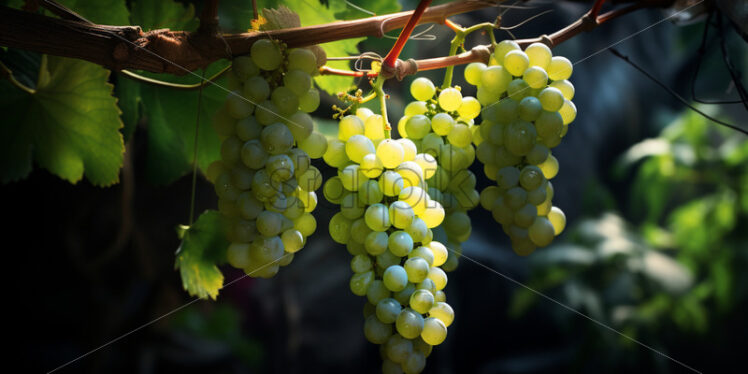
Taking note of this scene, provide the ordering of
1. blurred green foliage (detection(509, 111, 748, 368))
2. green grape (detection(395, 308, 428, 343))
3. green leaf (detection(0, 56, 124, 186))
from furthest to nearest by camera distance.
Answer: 1. blurred green foliage (detection(509, 111, 748, 368))
2. green leaf (detection(0, 56, 124, 186))
3. green grape (detection(395, 308, 428, 343))

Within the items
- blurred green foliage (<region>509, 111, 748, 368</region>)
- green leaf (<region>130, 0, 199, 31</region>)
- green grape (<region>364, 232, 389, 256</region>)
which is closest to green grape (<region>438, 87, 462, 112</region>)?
green grape (<region>364, 232, 389, 256</region>)

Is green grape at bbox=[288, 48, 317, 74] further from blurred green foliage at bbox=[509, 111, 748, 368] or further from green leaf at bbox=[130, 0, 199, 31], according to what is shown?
blurred green foliage at bbox=[509, 111, 748, 368]

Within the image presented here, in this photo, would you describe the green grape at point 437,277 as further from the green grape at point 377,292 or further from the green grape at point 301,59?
the green grape at point 301,59

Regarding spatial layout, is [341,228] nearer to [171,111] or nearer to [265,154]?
[265,154]

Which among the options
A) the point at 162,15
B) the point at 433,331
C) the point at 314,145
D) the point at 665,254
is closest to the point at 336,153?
the point at 314,145

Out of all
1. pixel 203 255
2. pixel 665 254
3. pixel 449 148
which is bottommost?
pixel 665 254

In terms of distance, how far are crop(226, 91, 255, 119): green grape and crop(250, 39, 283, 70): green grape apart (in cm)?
2

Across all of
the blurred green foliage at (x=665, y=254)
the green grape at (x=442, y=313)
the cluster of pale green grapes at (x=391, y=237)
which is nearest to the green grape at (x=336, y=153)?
the cluster of pale green grapes at (x=391, y=237)

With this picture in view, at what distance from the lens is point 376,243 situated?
271mm

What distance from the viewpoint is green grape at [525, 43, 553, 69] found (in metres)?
0.31

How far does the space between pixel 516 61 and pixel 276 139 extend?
151mm

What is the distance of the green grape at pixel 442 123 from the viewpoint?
316mm

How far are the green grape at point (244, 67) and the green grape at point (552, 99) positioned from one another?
0.17 m

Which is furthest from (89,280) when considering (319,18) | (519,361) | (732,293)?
(732,293)
